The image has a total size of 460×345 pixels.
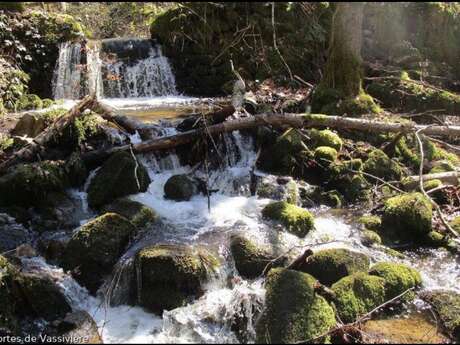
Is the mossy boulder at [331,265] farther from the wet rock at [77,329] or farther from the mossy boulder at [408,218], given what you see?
the wet rock at [77,329]

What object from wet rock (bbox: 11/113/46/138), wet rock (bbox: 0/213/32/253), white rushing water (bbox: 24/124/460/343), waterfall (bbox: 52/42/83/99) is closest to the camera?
white rushing water (bbox: 24/124/460/343)

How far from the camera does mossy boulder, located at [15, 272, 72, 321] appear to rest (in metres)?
5.36

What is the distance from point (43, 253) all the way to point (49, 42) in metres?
9.45

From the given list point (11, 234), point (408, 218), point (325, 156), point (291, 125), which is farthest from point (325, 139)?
point (11, 234)

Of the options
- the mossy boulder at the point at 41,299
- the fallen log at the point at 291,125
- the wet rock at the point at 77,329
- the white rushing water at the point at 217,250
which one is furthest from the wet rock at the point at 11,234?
the fallen log at the point at 291,125

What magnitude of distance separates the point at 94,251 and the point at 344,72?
6.94 m

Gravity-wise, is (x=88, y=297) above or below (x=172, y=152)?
below

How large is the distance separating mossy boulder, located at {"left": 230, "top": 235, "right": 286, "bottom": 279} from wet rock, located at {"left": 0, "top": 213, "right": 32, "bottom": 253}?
279 cm

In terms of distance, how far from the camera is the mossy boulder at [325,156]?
8648mm

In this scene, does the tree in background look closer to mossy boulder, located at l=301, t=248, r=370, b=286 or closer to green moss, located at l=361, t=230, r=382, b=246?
green moss, located at l=361, t=230, r=382, b=246

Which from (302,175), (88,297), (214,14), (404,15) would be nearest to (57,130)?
(88,297)

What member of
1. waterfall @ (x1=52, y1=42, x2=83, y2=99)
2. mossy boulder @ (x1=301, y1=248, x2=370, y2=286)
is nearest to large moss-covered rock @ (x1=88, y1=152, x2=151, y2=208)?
mossy boulder @ (x1=301, y1=248, x2=370, y2=286)

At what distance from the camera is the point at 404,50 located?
1583cm

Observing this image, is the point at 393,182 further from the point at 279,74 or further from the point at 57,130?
the point at 279,74
